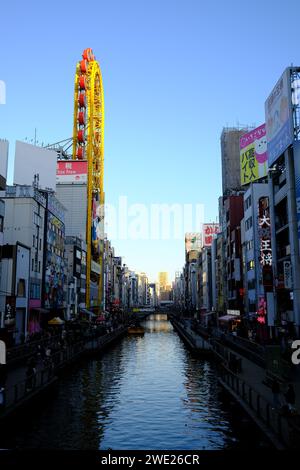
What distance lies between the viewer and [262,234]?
6412 cm

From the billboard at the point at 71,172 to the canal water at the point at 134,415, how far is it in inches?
3417

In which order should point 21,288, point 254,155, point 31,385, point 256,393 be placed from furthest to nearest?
point 254,155, point 21,288, point 31,385, point 256,393

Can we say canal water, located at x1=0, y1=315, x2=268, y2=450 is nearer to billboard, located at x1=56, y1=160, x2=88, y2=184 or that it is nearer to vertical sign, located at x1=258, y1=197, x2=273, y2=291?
vertical sign, located at x1=258, y1=197, x2=273, y2=291

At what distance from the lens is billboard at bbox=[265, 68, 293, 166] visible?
2207 inches

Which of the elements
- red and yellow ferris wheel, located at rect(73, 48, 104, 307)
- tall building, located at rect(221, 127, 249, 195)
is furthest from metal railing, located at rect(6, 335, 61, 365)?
tall building, located at rect(221, 127, 249, 195)

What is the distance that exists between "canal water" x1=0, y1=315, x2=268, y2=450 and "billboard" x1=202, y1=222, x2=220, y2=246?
125364 millimetres

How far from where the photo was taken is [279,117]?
59.8 metres

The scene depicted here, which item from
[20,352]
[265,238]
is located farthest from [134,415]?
[265,238]

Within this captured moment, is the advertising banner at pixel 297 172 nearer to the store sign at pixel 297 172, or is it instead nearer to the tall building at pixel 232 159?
the store sign at pixel 297 172

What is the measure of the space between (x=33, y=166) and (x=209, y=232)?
9694 centimetres

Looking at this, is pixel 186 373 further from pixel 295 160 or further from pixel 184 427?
pixel 295 160

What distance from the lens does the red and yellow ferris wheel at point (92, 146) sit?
130 m

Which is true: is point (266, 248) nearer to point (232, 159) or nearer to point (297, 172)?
point (297, 172)
